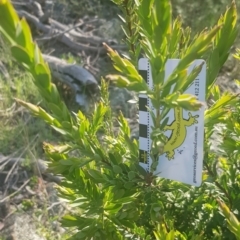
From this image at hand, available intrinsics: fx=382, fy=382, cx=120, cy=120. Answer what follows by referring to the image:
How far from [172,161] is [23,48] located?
0.36 metres

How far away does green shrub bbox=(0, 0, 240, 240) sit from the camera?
1.72 feet

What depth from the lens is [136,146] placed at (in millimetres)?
791

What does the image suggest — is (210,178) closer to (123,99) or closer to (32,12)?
(123,99)

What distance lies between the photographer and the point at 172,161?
72 cm

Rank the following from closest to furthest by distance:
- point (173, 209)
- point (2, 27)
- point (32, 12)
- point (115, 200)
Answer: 1. point (2, 27)
2. point (115, 200)
3. point (173, 209)
4. point (32, 12)

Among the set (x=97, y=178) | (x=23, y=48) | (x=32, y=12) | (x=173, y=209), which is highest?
(x=32, y=12)

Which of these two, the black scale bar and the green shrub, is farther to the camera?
the black scale bar

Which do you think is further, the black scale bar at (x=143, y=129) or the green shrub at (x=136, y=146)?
the black scale bar at (x=143, y=129)

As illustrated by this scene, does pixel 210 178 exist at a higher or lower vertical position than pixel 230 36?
lower

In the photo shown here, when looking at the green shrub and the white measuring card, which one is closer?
the green shrub

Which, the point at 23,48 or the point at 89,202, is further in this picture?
the point at 89,202

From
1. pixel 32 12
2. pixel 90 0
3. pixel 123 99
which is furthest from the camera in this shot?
pixel 90 0

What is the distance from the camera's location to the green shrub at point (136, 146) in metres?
0.52

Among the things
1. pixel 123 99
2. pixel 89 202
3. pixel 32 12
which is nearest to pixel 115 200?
pixel 89 202
